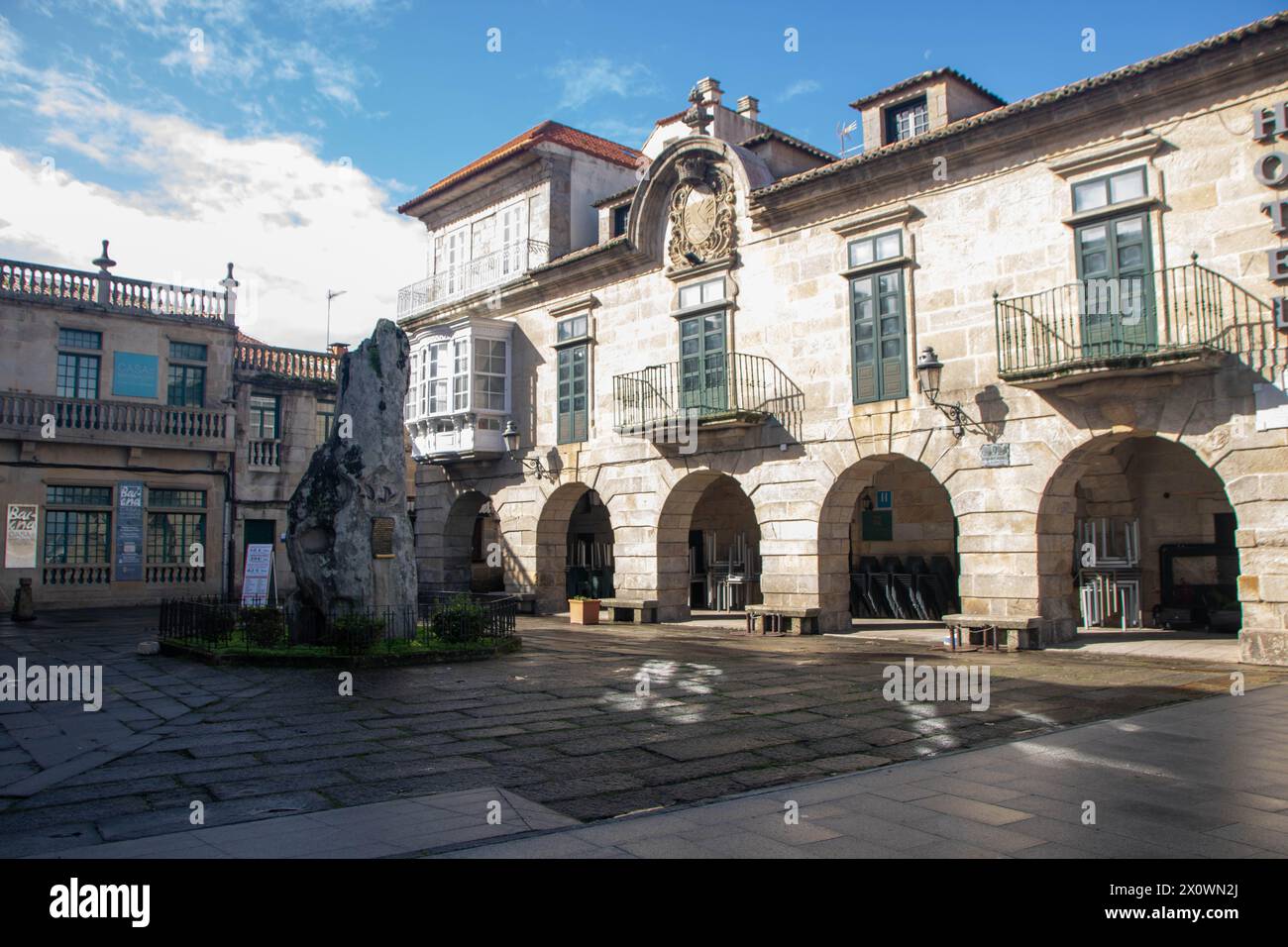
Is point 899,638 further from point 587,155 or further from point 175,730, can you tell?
point 587,155

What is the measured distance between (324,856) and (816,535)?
45.6ft

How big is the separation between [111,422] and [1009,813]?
89.0ft

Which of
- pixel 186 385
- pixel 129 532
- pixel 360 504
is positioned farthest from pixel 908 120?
pixel 129 532

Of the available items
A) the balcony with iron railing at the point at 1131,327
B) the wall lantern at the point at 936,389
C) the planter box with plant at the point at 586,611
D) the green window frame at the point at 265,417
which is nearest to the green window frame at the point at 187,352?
the green window frame at the point at 265,417

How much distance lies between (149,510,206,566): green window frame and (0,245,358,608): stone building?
3 centimetres

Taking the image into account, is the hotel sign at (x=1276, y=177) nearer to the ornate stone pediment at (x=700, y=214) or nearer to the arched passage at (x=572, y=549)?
the ornate stone pediment at (x=700, y=214)

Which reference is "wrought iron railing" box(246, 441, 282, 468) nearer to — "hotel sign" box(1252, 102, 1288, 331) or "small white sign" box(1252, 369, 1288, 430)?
"small white sign" box(1252, 369, 1288, 430)

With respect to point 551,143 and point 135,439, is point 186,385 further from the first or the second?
point 551,143

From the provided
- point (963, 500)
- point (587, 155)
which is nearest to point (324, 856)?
point (963, 500)

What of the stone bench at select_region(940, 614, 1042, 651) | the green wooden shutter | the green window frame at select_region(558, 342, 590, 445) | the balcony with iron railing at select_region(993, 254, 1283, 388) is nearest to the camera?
the balcony with iron railing at select_region(993, 254, 1283, 388)

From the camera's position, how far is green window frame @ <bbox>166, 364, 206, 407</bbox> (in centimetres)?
2803

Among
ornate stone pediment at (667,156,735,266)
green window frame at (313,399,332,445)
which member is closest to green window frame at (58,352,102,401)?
green window frame at (313,399,332,445)
